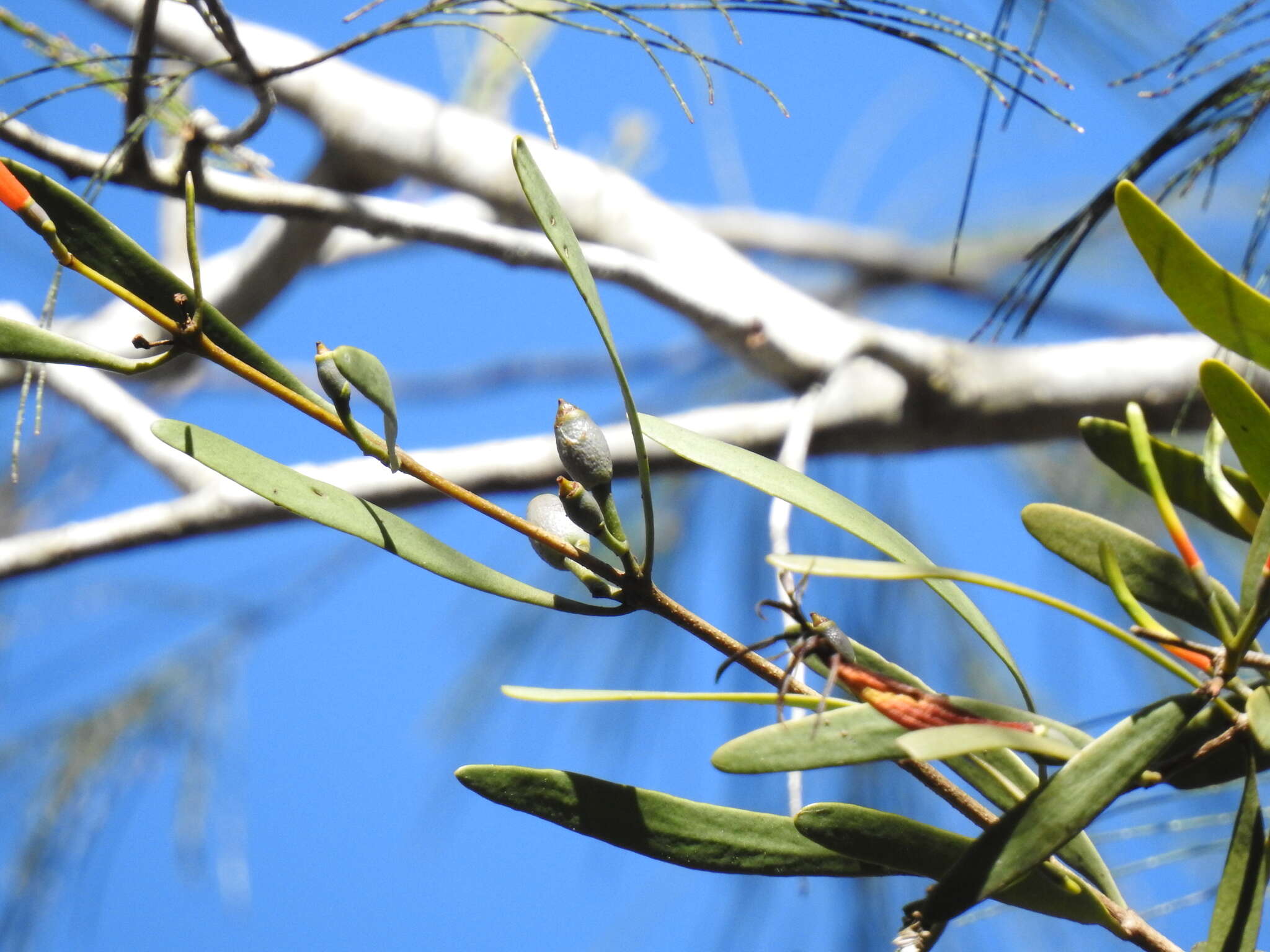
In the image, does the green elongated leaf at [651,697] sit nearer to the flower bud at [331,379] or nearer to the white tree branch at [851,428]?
the flower bud at [331,379]

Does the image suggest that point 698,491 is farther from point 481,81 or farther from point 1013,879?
point 1013,879

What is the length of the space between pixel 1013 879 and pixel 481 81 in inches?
44.1

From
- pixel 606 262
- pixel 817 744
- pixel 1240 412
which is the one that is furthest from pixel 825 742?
pixel 606 262

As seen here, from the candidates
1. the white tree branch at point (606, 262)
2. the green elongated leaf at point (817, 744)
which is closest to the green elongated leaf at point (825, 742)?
the green elongated leaf at point (817, 744)

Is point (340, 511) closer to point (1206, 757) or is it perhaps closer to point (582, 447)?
point (582, 447)

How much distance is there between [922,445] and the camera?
26.3 inches

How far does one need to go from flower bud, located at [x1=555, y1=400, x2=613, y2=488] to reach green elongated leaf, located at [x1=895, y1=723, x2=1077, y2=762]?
0.07m

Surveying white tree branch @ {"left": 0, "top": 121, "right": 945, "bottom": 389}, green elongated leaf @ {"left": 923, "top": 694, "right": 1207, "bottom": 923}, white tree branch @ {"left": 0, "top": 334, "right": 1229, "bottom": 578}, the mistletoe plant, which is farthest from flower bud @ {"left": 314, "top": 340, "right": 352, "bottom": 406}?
white tree branch @ {"left": 0, "top": 334, "right": 1229, "bottom": 578}

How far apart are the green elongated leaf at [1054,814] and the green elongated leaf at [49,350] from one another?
149 mm

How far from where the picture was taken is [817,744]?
15 centimetres

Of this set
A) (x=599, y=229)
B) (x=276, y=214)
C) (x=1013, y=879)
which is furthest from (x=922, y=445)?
(x=1013, y=879)

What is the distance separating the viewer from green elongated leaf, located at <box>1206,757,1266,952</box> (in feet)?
0.55

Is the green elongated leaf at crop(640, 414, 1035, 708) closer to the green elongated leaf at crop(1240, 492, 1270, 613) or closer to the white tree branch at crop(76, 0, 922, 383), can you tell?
the green elongated leaf at crop(1240, 492, 1270, 613)

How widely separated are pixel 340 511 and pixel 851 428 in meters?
0.52
